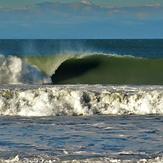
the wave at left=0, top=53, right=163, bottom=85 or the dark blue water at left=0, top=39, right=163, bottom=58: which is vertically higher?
the dark blue water at left=0, top=39, right=163, bottom=58

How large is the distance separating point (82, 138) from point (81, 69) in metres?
16.4

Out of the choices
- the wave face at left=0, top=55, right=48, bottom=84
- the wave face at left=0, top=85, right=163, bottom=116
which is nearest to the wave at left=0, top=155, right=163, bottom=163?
the wave face at left=0, top=85, right=163, bottom=116

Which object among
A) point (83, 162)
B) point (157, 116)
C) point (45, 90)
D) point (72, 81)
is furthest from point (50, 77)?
point (83, 162)

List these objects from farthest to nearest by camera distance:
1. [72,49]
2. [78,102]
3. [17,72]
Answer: [72,49]
[17,72]
[78,102]

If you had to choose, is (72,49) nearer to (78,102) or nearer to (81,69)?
(81,69)

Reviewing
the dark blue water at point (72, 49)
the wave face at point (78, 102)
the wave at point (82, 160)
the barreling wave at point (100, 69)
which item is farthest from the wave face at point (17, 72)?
the wave at point (82, 160)

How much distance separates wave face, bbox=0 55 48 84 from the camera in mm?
27250

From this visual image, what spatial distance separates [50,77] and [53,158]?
17.5 metres

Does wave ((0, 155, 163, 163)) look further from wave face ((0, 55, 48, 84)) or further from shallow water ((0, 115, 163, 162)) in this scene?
wave face ((0, 55, 48, 84))

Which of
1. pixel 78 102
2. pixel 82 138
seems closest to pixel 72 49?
pixel 78 102

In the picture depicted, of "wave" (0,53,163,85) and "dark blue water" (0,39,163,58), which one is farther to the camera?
"dark blue water" (0,39,163,58)

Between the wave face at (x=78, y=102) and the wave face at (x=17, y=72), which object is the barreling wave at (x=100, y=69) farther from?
the wave face at (x=78, y=102)

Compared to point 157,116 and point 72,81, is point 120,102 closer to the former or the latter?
point 157,116

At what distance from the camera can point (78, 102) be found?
64.3ft
